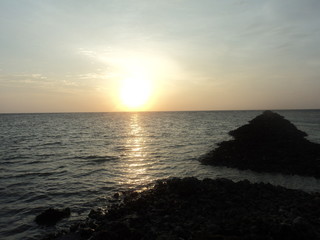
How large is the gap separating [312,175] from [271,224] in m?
11.9

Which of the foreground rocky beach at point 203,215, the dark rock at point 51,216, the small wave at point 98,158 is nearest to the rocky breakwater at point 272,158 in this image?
the foreground rocky beach at point 203,215

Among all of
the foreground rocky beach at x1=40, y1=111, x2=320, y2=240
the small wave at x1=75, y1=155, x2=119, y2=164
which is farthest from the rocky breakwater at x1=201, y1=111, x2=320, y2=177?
the small wave at x1=75, y1=155, x2=119, y2=164

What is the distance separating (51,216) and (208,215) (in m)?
7.83

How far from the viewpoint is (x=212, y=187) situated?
1448 cm

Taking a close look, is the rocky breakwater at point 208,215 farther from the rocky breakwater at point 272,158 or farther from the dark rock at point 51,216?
the rocky breakwater at point 272,158

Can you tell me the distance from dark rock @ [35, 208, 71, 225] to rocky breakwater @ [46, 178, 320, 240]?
1473 mm

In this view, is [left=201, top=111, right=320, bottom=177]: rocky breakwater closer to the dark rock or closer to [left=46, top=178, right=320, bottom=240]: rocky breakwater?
[left=46, top=178, right=320, bottom=240]: rocky breakwater

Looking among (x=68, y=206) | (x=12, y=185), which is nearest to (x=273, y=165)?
(x=68, y=206)

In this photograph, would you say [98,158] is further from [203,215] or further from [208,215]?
[208,215]

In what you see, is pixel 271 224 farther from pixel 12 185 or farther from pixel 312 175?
pixel 12 185

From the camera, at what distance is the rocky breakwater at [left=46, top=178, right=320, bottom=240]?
889 cm

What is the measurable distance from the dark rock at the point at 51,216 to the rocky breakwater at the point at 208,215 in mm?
1473

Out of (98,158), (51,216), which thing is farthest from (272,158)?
(51,216)

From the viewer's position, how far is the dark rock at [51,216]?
1177 cm
